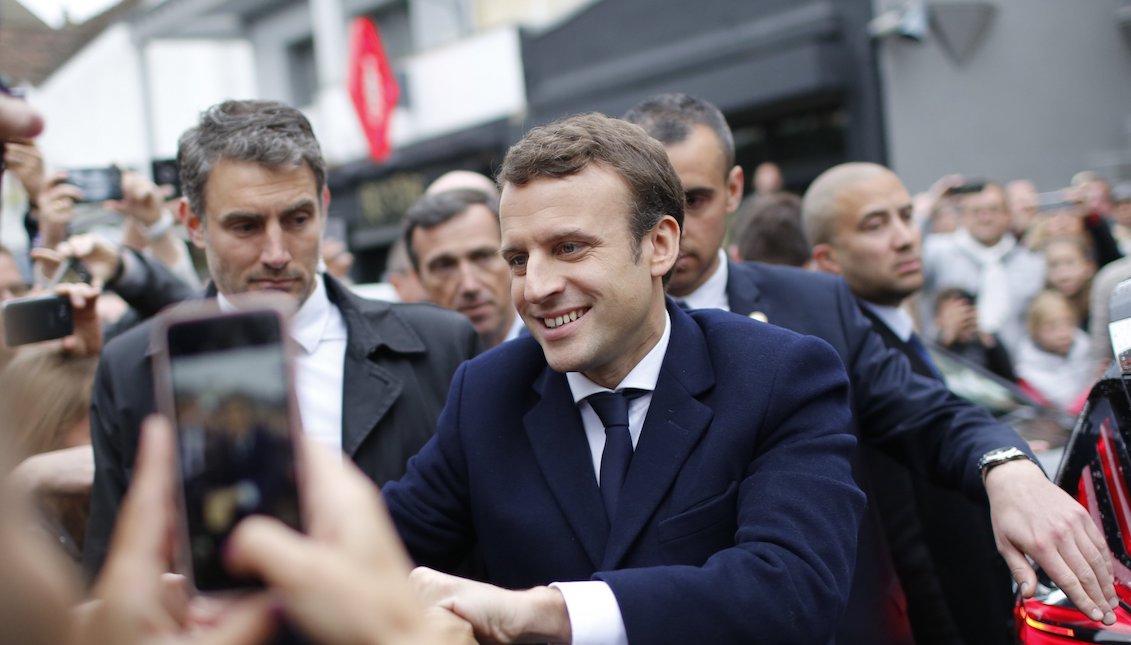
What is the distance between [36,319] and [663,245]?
190 centimetres

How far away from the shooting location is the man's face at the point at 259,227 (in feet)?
9.70

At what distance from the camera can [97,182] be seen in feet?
13.6

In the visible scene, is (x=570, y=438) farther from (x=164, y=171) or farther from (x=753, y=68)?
(x=753, y=68)

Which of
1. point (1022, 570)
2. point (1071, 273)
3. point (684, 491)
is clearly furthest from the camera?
point (1071, 273)

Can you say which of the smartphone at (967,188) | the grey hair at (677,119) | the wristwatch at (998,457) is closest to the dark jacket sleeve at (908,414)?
the wristwatch at (998,457)

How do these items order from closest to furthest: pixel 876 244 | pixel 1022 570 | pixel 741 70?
1. pixel 1022 570
2. pixel 876 244
3. pixel 741 70

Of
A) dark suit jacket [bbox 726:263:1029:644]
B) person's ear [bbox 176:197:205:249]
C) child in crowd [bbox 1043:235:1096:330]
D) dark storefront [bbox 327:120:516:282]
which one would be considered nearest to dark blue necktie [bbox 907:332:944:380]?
dark suit jacket [bbox 726:263:1029:644]

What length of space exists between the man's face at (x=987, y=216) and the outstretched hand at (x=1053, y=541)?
6281 millimetres

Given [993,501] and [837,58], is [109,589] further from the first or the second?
[837,58]

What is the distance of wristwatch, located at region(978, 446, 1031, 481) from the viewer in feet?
7.73

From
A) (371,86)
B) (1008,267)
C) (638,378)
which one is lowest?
(1008,267)

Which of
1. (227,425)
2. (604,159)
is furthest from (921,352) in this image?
(227,425)

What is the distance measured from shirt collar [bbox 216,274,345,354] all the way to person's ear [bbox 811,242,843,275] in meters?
1.95

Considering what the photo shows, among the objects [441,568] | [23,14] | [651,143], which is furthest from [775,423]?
[23,14]
